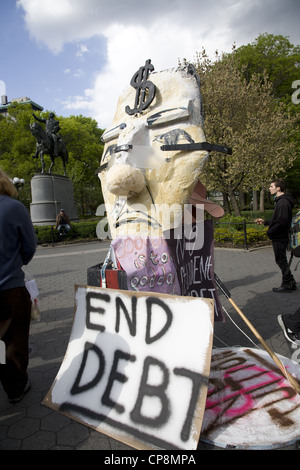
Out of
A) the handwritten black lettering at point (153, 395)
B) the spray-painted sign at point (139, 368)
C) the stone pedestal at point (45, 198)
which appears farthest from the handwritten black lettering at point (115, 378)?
the stone pedestal at point (45, 198)

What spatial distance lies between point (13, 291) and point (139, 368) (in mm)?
1154

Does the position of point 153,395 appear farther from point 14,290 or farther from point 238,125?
point 238,125

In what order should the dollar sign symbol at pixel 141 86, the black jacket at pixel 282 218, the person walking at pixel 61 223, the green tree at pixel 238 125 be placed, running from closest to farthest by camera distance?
the dollar sign symbol at pixel 141 86 → the black jacket at pixel 282 218 → the green tree at pixel 238 125 → the person walking at pixel 61 223

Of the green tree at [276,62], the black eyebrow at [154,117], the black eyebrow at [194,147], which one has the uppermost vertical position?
the green tree at [276,62]

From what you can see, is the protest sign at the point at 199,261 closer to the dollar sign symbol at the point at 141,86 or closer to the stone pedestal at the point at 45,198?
the dollar sign symbol at the point at 141,86

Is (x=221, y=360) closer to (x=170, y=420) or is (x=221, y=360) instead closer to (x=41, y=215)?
(x=170, y=420)

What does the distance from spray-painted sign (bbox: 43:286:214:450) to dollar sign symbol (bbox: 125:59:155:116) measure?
4.65 feet

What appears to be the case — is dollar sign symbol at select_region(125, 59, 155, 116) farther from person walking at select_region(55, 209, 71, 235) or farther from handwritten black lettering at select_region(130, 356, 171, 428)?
person walking at select_region(55, 209, 71, 235)

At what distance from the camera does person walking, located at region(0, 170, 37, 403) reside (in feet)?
7.43

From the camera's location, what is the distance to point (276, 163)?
12398 millimetres

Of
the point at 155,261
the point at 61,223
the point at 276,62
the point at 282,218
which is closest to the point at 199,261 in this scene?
the point at 155,261

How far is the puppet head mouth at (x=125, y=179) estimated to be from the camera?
2102mm

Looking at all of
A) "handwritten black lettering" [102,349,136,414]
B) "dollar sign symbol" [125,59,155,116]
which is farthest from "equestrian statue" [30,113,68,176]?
"handwritten black lettering" [102,349,136,414]

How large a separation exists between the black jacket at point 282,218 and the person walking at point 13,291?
150 inches
